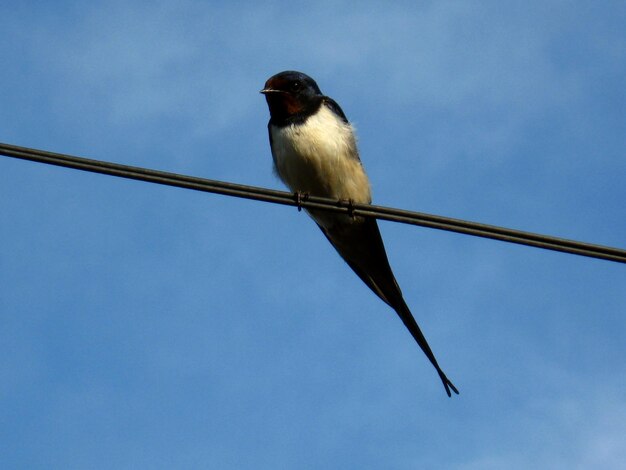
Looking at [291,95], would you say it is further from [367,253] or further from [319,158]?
[367,253]

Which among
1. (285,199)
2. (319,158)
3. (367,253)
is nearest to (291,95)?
(319,158)

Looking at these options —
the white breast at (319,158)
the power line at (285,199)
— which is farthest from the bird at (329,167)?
the power line at (285,199)

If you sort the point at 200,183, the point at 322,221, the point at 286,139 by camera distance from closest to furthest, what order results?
the point at 200,183, the point at 286,139, the point at 322,221

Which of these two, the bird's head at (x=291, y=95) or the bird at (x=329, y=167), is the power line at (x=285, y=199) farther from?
the bird's head at (x=291, y=95)

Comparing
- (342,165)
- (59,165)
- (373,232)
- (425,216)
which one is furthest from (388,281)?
(59,165)

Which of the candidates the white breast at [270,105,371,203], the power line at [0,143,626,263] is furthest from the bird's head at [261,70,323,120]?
the power line at [0,143,626,263]

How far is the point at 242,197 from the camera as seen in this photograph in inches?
133

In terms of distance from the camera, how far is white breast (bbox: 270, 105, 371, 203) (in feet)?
17.3

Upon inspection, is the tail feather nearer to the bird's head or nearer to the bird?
the bird

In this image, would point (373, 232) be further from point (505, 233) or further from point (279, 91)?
point (505, 233)

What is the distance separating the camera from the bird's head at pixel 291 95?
18.3 ft

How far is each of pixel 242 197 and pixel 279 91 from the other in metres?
2.41

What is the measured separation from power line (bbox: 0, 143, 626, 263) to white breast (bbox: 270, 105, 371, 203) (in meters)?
1.85

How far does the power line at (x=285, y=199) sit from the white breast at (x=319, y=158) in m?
1.85
